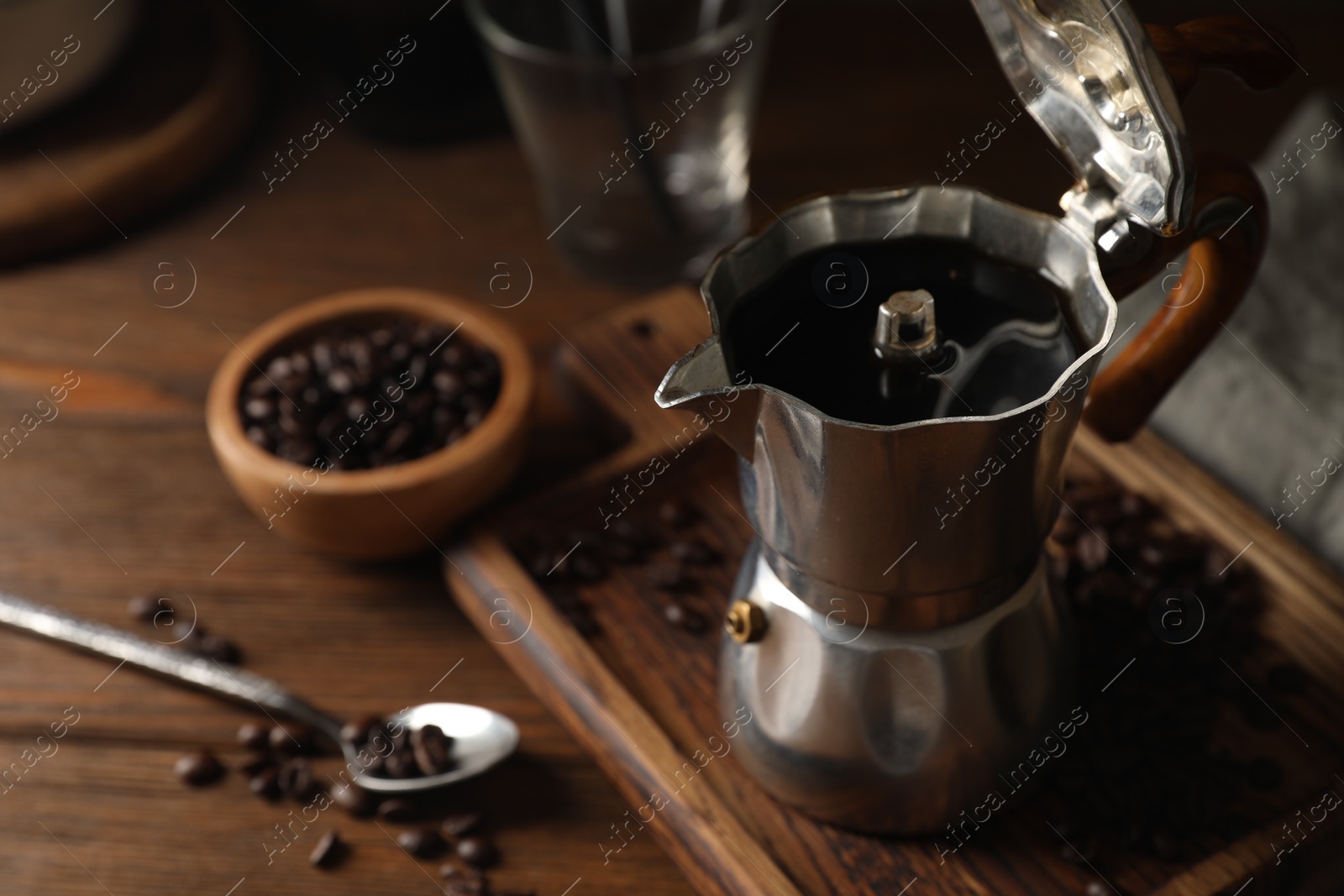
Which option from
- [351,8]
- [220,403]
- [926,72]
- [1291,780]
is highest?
[351,8]

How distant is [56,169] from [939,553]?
965mm

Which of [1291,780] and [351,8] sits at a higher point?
[351,8]

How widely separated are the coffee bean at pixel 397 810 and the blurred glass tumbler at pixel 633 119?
0.53 m

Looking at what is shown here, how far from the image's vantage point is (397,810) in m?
0.76

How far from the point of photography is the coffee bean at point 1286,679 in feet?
2.53

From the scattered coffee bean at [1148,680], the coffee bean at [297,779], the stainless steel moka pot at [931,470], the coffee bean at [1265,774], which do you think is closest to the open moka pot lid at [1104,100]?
the stainless steel moka pot at [931,470]

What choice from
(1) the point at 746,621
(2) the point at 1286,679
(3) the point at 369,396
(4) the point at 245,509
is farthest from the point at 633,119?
(2) the point at 1286,679

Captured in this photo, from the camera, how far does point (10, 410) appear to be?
1.04 metres

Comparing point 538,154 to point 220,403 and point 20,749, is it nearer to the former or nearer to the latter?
point 220,403

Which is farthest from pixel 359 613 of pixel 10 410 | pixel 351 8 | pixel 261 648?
pixel 351 8

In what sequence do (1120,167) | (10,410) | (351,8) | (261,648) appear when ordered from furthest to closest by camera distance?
1. (351,8)
2. (10,410)
3. (261,648)
4. (1120,167)

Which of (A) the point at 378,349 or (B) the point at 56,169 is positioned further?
(B) the point at 56,169

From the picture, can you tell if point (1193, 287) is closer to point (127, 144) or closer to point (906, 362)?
point (906, 362)

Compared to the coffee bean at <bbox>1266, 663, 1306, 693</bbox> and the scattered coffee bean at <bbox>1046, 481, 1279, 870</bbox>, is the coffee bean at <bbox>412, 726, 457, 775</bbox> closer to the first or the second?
the scattered coffee bean at <bbox>1046, 481, 1279, 870</bbox>
